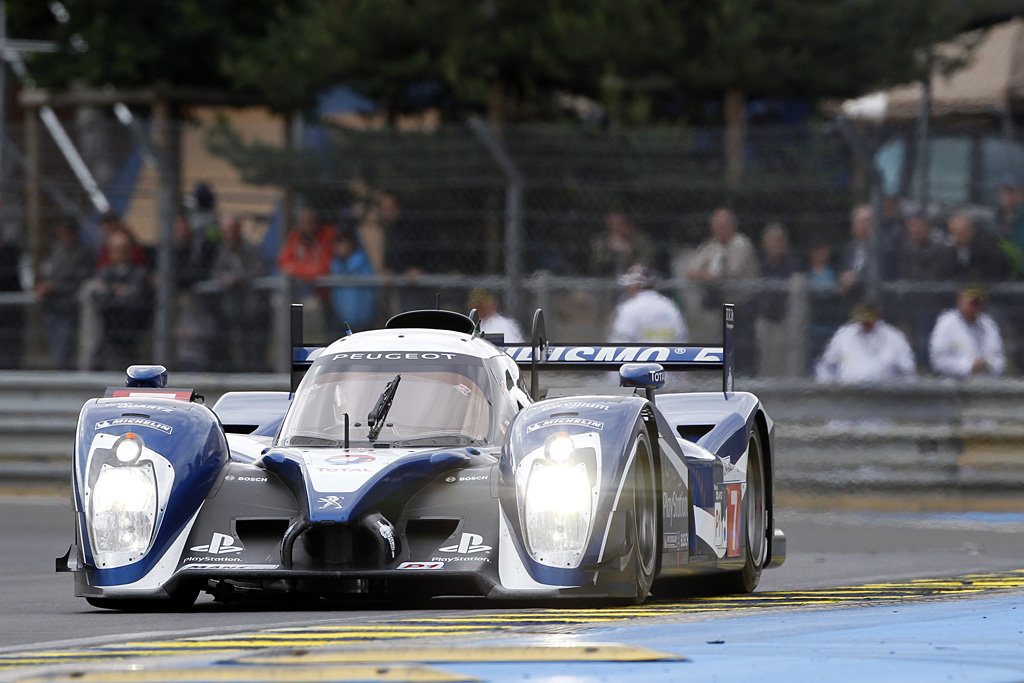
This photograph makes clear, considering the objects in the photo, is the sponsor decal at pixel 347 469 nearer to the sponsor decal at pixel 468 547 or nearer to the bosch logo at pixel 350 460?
the bosch logo at pixel 350 460

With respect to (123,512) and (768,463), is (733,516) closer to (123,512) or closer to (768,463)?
(768,463)

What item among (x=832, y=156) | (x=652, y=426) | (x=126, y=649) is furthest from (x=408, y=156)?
(x=126, y=649)

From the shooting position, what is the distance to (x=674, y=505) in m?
7.22

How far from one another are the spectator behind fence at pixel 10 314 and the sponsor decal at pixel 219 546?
8.31m

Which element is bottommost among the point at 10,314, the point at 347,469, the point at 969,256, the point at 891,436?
the point at 891,436

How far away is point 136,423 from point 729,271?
7055 millimetres

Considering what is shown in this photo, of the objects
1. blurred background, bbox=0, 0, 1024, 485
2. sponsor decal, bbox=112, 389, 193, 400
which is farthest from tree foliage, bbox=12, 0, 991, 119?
sponsor decal, bbox=112, 389, 193, 400

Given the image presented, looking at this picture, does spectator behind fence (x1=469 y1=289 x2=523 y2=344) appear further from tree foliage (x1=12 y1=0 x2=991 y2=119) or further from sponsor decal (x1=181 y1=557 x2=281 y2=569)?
sponsor decal (x1=181 y1=557 x2=281 y2=569)

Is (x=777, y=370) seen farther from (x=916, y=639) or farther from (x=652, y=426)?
(x=916, y=639)

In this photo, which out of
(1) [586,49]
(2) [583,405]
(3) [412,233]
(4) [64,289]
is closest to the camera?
(2) [583,405]

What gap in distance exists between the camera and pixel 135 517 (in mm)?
6699

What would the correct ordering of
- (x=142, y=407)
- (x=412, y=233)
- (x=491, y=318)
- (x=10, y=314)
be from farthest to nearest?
(x=10, y=314)
(x=412, y=233)
(x=491, y=318)
(x=142, y=407)

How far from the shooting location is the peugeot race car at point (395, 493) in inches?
253

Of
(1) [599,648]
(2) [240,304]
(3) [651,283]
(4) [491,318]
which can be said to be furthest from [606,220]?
(1) [599,648]
